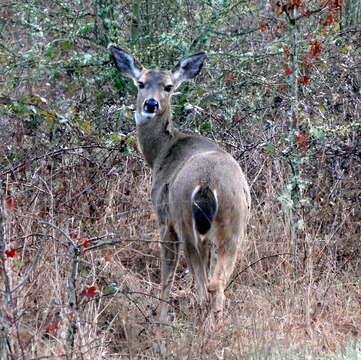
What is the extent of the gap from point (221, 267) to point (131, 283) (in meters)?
1.03

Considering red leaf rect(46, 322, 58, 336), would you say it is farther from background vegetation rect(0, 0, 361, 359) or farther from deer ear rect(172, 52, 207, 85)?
deer ear rect(172, 52, 207, 85)

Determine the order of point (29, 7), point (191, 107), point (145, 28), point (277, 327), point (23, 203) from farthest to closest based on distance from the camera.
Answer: point (145, 28) < point (29, 7) < point (191, 107) < point (23, 203) < point (277, 327)

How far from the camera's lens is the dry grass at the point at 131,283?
5.27 m

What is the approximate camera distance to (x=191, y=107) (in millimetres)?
8156

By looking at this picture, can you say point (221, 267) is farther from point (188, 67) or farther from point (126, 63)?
point (126, 63)

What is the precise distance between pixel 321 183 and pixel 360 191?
0.38 meters

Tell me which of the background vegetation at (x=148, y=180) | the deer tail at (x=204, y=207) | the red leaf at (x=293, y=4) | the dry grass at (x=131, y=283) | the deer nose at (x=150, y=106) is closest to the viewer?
the dry grass at (x=131, y=283)

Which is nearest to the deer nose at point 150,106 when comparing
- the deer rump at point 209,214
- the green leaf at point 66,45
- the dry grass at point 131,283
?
the dry grass at point 131,283

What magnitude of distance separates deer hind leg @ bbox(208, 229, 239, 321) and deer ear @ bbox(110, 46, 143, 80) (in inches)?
92.3

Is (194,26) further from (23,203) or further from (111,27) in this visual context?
(23,203)

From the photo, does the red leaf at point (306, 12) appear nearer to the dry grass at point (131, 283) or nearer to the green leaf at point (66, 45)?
the dry grass at point (131, 283)

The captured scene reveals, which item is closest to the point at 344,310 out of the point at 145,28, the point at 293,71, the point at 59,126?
the point at 293,71

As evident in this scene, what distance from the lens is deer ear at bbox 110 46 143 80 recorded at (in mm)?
8039

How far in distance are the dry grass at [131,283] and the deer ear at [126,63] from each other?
0.80m
